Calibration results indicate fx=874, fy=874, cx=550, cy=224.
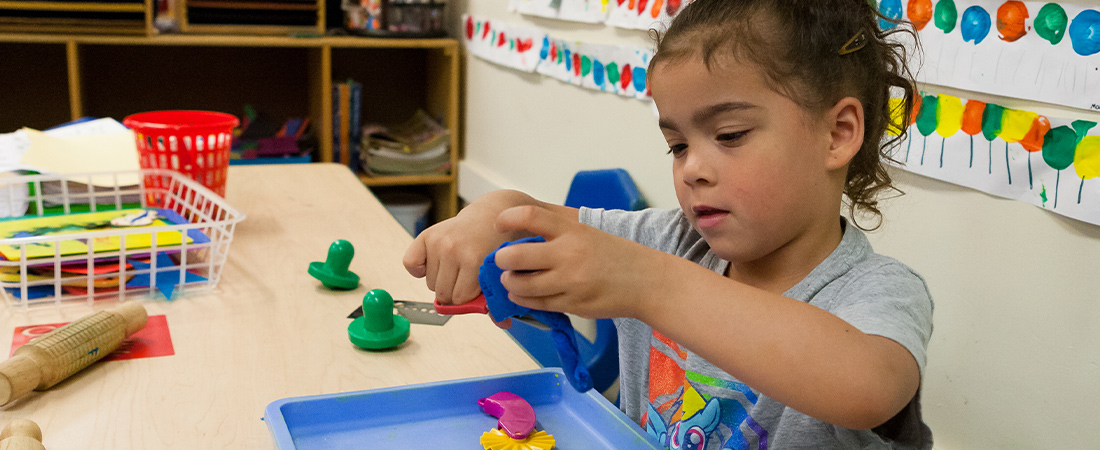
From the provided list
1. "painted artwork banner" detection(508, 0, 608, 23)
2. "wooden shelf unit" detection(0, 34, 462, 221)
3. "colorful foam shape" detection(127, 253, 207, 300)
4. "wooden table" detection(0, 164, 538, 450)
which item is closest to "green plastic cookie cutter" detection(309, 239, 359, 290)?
"wooden table" detection(0, 164, 538, 450)

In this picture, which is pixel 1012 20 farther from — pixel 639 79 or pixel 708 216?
pixel 639 79

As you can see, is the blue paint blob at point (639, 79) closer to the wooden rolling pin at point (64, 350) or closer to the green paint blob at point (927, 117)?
the green paint blob at point (927, 117)

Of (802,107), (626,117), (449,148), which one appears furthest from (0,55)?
(802,107)

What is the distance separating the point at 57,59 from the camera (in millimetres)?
2527

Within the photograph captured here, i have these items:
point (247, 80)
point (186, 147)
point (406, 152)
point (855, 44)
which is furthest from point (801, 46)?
point (247, 80)

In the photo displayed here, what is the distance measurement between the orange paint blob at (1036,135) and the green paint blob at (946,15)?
16 centimetres

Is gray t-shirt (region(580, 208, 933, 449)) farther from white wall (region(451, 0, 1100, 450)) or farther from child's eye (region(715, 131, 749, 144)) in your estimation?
white wall (region(451, 0, 1100, 450))

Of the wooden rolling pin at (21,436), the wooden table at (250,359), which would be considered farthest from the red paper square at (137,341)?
the wooden rolling pin at (21,436)

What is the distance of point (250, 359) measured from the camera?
83 centimetres

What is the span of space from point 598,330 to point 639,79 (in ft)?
1.56

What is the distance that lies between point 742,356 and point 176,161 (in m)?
0.94

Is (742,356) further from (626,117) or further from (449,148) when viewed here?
(449,148)

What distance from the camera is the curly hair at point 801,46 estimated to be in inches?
27.2

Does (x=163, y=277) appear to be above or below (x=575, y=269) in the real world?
below
